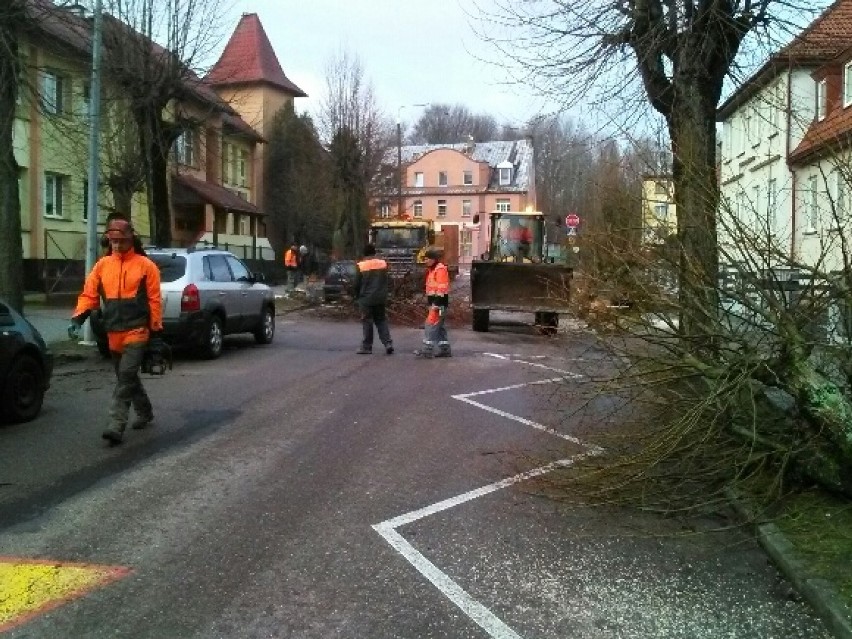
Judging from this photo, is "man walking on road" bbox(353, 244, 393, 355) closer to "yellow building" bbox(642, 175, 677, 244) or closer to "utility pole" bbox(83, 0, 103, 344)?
"utility pole" bbox(83, 0, 103, 344)

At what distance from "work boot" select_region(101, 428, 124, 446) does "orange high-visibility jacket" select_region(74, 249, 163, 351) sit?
779mm

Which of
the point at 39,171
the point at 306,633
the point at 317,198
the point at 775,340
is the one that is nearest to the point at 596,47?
the point at 775,340

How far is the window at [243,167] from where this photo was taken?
4816cm

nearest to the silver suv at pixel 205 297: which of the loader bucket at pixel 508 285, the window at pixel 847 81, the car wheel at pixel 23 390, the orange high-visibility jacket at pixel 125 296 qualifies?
the car wheel at pixel 23 390

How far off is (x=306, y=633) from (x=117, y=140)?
72.6 ft

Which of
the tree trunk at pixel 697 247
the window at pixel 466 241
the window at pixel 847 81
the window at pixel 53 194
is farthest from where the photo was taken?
the window at pixel 466 241

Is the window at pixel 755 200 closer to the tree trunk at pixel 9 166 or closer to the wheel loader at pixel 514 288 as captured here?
the wheel loader at pixel 514 288

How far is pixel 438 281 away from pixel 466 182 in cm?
6955

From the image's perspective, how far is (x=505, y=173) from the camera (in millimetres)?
83188

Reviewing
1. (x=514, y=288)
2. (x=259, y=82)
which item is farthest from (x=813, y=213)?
(x=259, y=82)

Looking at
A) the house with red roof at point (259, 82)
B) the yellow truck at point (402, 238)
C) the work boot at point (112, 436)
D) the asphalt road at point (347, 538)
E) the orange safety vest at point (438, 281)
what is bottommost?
the asphalt road at point (347, 538)

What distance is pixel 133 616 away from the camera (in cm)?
429

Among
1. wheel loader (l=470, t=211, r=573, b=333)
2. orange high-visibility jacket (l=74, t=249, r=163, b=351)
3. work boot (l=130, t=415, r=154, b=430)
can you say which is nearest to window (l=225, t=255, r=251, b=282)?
wheel loader (l=470, t=211, r=573, b=333)

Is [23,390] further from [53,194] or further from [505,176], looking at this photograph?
[505,176]
